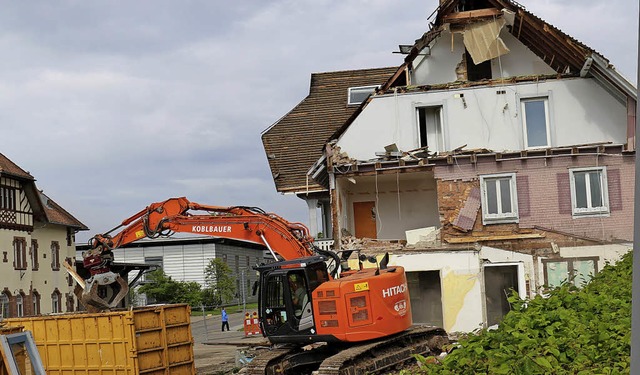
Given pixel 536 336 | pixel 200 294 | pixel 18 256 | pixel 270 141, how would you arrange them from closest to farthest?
pixel 536 336, pixel 270 141, pixel 18 256, pixel 200 294

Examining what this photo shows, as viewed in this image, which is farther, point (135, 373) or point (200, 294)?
point (200, 294)

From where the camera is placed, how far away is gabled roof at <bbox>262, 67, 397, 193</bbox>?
32531mm

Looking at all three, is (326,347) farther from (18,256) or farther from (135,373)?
(18,256)

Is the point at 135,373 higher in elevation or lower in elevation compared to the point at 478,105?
lower

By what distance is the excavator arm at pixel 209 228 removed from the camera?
1870 centimetres

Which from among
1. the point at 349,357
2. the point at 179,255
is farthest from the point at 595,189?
the point at 179,255

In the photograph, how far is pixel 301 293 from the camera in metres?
17.3

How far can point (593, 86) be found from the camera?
2634 centimetres

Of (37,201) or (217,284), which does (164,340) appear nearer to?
(37,201)

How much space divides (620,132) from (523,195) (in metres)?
3.55

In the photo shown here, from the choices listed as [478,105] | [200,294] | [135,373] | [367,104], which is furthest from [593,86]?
[200,294]

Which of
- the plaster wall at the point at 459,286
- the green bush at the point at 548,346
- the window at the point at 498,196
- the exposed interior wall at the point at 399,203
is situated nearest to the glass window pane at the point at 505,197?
the window at the point at 498,196

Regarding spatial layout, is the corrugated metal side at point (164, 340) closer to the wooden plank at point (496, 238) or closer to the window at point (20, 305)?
the wooden plank at point (496, 238)

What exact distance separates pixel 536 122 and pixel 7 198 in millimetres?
32496
